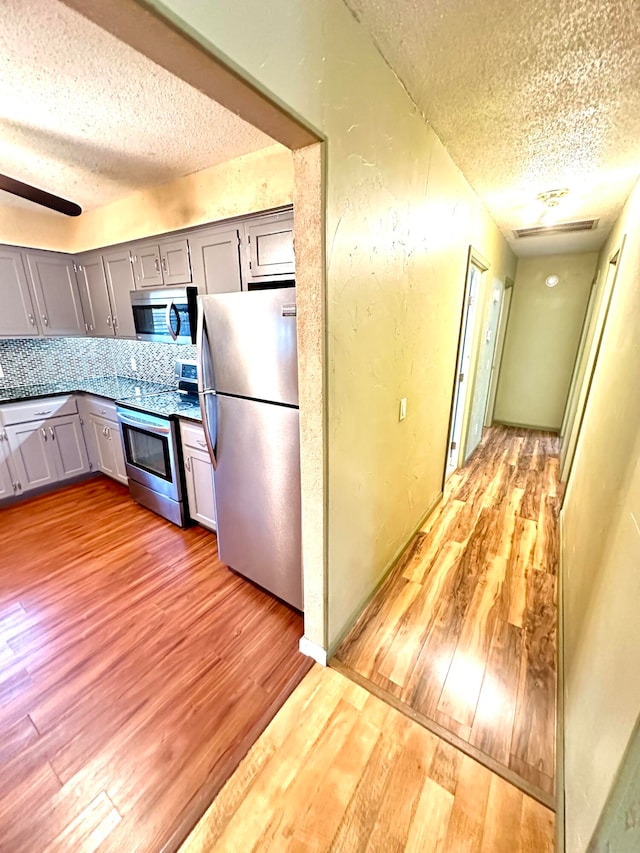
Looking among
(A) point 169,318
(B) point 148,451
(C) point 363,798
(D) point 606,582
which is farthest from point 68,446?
(D) point 606,582

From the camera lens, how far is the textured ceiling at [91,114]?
1.17 meters

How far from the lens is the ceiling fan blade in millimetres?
1759

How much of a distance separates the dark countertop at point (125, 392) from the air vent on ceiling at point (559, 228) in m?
3.75

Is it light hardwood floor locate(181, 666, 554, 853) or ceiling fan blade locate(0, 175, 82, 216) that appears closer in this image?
light hardwood floor locate(181, 666, 554, 853)

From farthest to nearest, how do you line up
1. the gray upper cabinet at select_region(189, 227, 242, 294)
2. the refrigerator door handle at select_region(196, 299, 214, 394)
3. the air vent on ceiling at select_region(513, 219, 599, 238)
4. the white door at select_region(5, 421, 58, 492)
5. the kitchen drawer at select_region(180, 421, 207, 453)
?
the air vent on ceiling at select_region(513, 219, 599, 238) < the white door at select_region(5, 421, 58, 492) < the kitchen drawer at select_region(180, 421, 207, 453) < the gray upper cabinet at select_region(189, 227, 242, 294) < the refrigerator door handle at select_region(196, 299, 214, 394)

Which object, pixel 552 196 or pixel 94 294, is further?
pixel 94 294

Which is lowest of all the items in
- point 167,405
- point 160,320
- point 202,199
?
point 167,405

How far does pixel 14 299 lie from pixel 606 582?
14.6 feet

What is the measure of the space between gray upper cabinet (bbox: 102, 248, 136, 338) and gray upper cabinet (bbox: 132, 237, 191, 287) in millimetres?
141

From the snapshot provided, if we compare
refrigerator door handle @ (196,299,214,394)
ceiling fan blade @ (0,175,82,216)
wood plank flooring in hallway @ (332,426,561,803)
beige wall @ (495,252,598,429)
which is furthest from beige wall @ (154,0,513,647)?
beige wall @ (495,252,598,429)

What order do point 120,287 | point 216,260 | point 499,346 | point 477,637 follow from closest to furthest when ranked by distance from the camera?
point 477,637
point 216,260
point 120,287
point 499,346

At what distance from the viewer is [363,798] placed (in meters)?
1.16

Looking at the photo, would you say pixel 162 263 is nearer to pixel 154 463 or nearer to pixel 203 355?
pixel 203 355

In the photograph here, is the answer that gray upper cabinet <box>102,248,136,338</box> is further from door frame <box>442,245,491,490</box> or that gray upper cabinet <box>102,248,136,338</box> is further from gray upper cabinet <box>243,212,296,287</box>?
door frame <box>442,245,491,490</box>
